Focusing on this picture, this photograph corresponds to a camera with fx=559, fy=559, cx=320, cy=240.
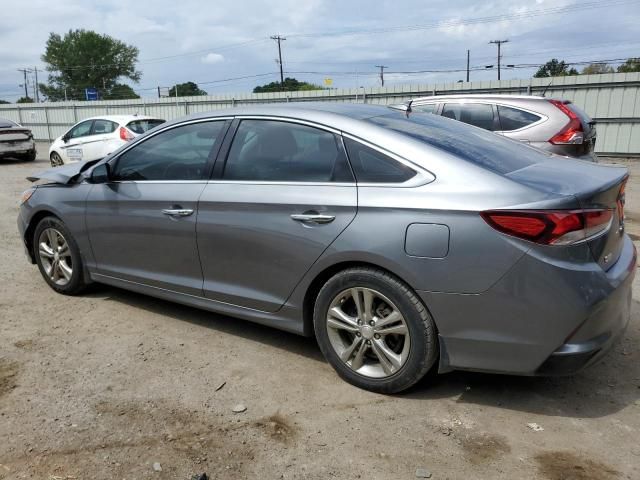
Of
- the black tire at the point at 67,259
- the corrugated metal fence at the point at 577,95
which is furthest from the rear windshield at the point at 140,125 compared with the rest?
the black tire at the point at 67,259

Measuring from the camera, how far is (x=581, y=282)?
104 inches

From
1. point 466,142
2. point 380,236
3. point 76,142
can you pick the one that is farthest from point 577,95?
point 380,236

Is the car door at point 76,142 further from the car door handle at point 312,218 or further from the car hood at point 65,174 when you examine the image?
the car door handle at point 312,218

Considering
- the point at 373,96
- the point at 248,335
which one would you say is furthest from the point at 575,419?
the point at 373,96

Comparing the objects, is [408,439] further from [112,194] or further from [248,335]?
[112,194]

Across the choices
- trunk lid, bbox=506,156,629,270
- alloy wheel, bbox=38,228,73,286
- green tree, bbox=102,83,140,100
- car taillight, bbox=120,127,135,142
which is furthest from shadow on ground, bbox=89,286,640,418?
green tree, bbox=102,83,140,100

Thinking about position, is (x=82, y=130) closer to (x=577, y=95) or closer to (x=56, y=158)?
(x=56, y=158)

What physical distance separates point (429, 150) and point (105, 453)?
2251 millimetres

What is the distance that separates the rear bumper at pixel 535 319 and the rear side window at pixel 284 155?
95 cm

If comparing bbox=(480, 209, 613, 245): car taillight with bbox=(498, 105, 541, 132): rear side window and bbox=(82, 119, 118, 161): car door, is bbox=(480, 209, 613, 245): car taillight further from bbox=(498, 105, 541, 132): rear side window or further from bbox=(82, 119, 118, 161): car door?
bbox=(82, 119, 118, 161): car door

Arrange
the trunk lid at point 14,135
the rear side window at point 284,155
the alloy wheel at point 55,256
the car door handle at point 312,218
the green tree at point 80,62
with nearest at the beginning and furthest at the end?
the car door handle at point 312,218
the rear side window at point 284,155
the alloy wheel at point 55,256
the trunk lid at point 14,135
the green tree at point 80,62

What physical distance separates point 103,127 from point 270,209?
11.7 m

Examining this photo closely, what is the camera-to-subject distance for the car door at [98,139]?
13.4 m

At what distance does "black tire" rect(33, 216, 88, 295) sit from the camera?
15.4 feet
